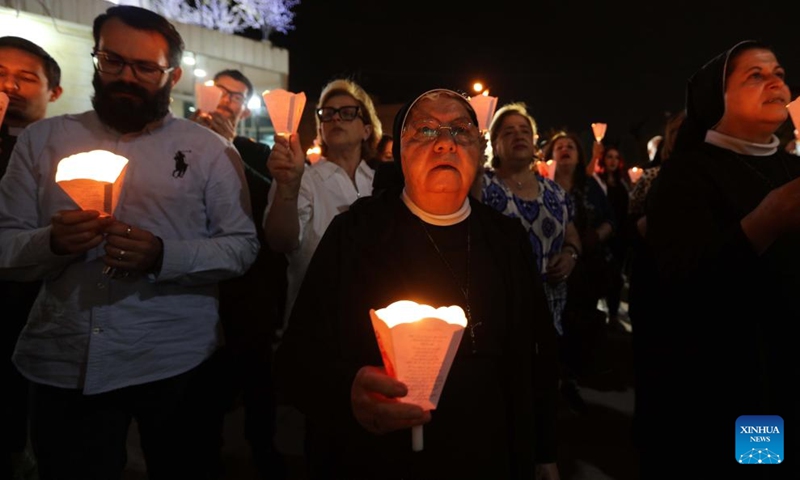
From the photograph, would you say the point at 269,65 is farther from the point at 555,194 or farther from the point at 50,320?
the point at 50,320

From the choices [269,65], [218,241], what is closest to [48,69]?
[218,241]

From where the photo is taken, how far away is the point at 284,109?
114 inches

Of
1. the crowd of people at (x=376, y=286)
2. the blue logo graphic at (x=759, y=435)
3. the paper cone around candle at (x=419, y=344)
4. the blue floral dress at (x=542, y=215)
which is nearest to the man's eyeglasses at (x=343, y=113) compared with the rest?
the crowd of people at (x=376, y=286)

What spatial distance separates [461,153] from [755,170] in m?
1.55

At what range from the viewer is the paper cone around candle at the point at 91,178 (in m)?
1.94

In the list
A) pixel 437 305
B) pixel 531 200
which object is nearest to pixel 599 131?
pixel 531 200

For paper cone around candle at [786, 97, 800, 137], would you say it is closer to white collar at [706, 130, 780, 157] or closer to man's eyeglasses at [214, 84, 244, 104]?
white collar at [706, 130, 780, 157]

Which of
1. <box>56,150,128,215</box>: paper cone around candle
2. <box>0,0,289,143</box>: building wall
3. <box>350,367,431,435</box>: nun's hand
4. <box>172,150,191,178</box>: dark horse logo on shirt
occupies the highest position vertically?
<box>0,0,289,143</box>: building wall

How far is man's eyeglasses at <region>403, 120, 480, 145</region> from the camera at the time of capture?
214 cm

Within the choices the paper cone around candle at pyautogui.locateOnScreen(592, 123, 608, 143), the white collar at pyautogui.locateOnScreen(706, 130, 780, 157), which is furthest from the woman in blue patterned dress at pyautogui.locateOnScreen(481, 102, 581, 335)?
the paper cone around candle at pyautogui.locateOnScreen(592, 123, 608, 143)

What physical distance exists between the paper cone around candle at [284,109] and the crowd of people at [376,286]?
3.8 inches

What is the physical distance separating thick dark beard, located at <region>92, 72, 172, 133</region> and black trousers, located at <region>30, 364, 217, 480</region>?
1.16 meters

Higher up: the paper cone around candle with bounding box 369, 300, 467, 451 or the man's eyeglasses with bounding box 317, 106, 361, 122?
the man's eyeglasses with bounding box 317, 106, 361, 122

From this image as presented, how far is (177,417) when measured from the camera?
2.38m
